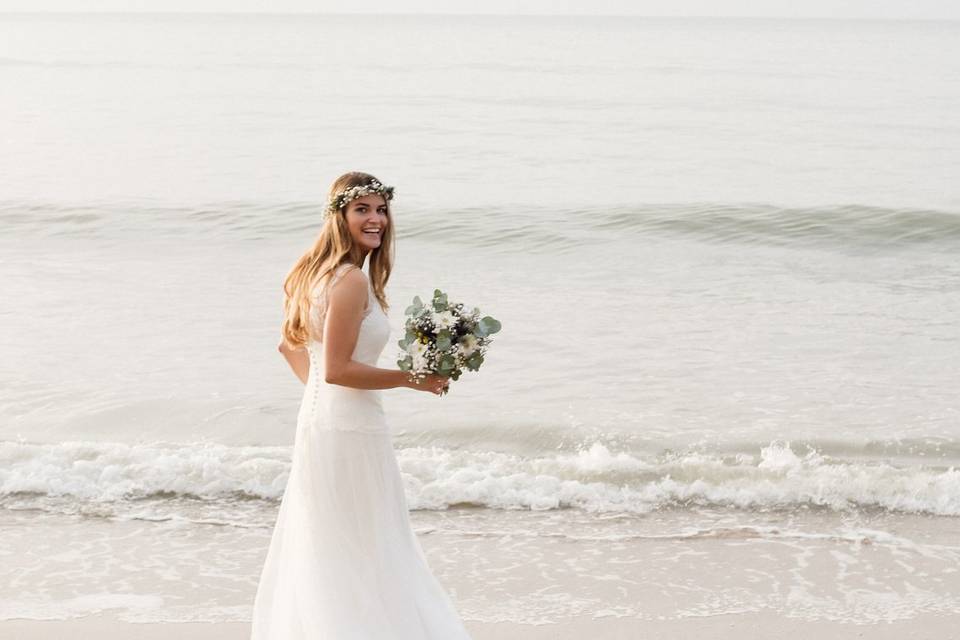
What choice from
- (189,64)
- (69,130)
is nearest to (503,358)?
(69,130)

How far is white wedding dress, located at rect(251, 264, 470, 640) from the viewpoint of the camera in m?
4.20

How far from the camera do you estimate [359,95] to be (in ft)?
124

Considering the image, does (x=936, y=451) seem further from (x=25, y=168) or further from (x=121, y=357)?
(x=25, y=168)

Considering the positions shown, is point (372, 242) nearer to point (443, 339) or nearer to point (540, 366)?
point (443, 339)

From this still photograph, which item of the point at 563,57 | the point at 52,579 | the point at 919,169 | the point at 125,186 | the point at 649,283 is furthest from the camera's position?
the point at 563,57

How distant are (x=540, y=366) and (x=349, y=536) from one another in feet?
20.5

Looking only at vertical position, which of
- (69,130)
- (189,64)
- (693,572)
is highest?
(189,64)

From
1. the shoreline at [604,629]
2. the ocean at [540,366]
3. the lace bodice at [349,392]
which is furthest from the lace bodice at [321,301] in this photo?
the ocean at [540,366]

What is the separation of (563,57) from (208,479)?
54278mm

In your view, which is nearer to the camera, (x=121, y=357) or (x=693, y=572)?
(x=693, y=572)

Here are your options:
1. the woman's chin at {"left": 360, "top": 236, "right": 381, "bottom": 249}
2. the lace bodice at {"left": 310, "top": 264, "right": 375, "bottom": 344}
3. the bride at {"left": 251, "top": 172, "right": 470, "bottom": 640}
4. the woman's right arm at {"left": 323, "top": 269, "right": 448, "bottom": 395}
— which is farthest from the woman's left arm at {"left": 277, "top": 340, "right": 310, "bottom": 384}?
the woman's chin at {"left": 360, "top": 236, "right": 381, "bottom": 249}

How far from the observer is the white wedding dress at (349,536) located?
4199 mm

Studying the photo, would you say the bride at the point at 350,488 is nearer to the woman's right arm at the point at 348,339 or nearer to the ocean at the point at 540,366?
the woman's right arm at the point at 348,339

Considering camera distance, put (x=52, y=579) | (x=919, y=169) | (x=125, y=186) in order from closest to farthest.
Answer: (x=52, y=579), (x=125, y=186), (x=919, y=169)
